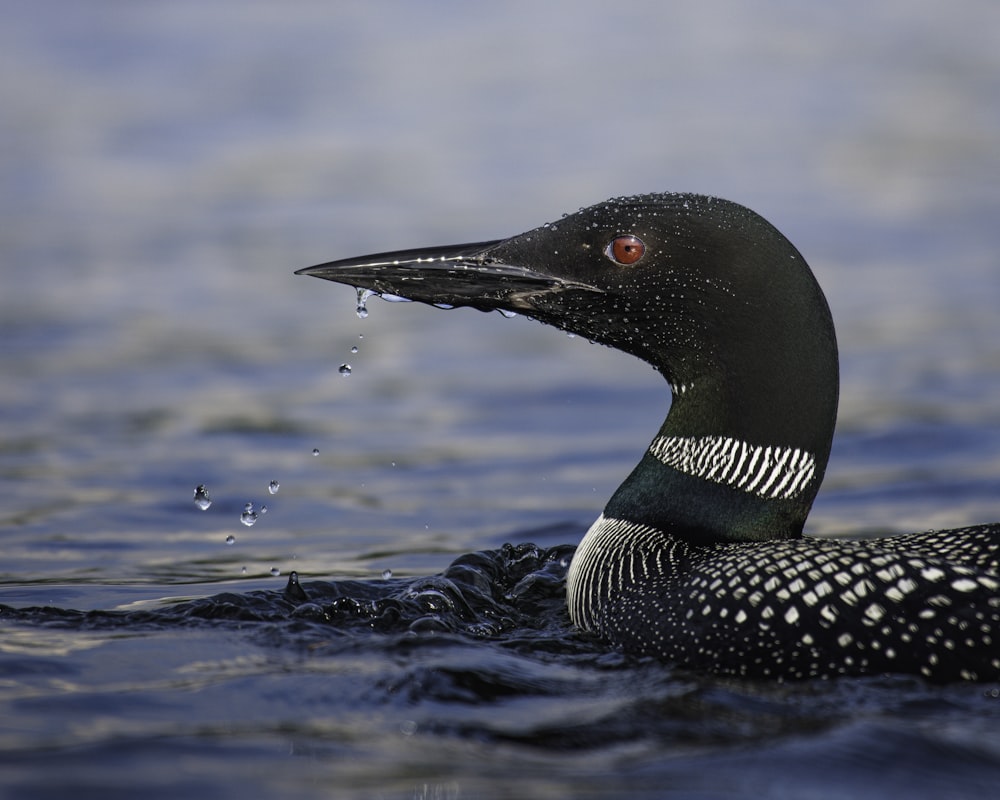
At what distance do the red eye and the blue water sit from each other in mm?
983

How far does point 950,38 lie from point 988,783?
1186 cm

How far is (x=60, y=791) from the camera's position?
302 cm

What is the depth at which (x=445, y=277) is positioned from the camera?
429 centimetres

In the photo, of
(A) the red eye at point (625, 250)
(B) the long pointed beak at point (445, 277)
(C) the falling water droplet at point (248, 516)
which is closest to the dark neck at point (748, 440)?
(A) the red eye at point (625, 250)

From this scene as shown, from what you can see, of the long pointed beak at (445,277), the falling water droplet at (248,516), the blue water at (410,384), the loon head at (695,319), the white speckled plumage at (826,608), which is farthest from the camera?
the falling water droplet at (248,516)

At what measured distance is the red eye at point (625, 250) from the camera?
4.16 metres

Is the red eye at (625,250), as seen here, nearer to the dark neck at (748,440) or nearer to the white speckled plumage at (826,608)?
the dark neck at (748,440)

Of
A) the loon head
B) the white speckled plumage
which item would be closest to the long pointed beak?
the loon head

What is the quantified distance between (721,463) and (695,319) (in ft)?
1.23

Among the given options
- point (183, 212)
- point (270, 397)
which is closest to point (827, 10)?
point (183, 212)

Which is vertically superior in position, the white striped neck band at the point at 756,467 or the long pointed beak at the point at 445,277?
the long pointed beak at the point at 445,277

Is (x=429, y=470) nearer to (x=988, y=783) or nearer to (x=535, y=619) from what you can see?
(x=535, y=619)

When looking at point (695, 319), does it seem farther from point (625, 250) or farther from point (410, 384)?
point (410, 384)

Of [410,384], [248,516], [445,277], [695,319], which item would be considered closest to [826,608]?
[695,319]
